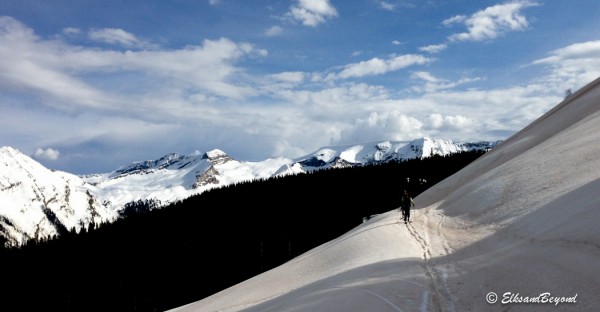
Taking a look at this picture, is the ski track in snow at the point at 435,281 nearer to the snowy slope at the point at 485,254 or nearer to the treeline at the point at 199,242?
the snowy slope at the point at 485,254

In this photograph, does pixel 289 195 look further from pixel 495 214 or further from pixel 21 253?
pixel 495 214

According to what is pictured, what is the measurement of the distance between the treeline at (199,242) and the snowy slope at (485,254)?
7134 cm

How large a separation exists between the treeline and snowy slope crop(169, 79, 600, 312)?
71.3 metres

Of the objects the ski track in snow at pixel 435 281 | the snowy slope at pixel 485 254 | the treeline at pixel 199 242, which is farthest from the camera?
the treeline at pixel 199 242

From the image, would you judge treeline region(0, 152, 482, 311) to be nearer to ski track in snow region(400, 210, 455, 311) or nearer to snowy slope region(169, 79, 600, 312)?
snowy slope region(169, 79, 600, 312)

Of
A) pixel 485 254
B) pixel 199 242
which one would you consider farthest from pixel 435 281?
pixel 199 242

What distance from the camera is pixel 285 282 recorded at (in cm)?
2617

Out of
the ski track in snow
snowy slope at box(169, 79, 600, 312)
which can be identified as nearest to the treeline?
snowy slope at box(169, 79, 600, 312)

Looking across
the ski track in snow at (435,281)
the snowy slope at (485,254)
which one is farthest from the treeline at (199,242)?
the ski track in snow at (435,281)

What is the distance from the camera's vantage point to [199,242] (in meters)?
105

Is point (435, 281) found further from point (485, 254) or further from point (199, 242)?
point (199, 242)

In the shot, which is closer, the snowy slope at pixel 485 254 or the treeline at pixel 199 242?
the snowy slope at pixel 485 254

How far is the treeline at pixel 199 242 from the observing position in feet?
288

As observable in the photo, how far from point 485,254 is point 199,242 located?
95.7m
